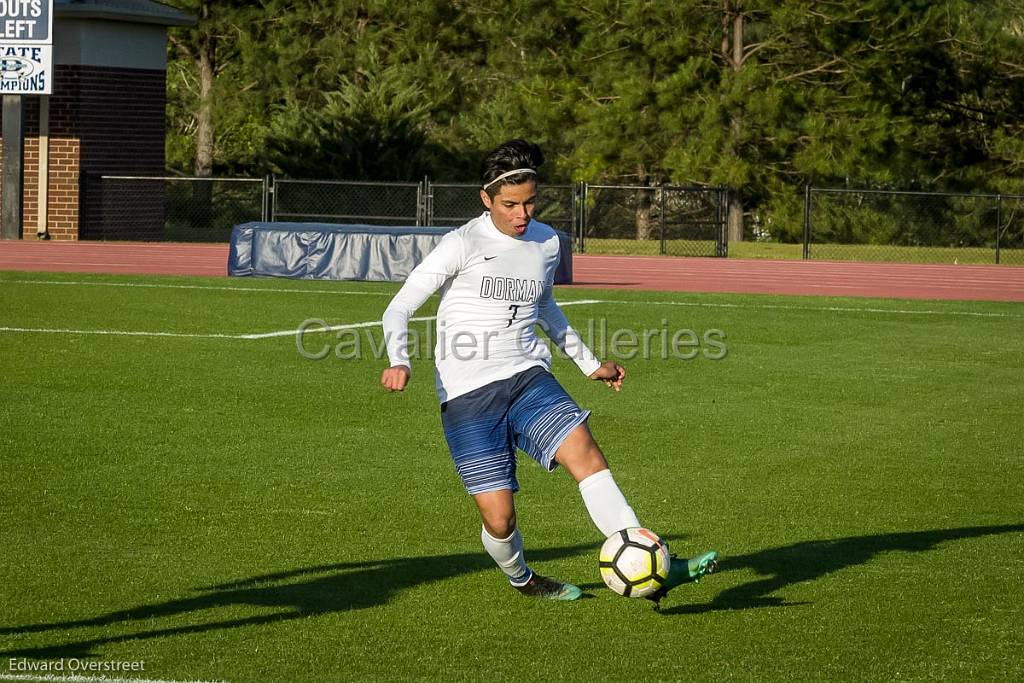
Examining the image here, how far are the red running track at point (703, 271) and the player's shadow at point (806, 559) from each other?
1613cm

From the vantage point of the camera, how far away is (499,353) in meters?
6.03

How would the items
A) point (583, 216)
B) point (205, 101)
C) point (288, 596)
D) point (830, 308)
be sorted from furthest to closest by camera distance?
point (205, 101) → point (583, 216) → point (830, 308) → point (288, 596)

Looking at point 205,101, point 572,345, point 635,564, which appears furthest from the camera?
point 205,101

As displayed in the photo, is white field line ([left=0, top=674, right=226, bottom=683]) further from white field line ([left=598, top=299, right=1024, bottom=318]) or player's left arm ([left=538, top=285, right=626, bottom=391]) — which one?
white field line ([left=598, top=299, right=1024, bottom=318])

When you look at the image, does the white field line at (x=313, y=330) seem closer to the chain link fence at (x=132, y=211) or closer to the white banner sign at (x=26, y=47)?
the white banner sign at (x=26, y=47)

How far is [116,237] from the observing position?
33.8 metres

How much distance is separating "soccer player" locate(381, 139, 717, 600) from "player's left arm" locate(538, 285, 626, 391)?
18 centimetres

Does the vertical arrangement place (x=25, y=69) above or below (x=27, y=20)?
below

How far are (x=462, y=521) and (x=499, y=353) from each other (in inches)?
→ 78.6

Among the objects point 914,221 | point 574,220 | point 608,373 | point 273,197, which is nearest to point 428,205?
point 574,220

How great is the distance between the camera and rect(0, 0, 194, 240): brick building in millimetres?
32156

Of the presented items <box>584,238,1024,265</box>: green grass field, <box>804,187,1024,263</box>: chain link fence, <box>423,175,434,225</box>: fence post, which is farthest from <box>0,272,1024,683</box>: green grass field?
<box>804,187,1024,263</box>: chain link fence

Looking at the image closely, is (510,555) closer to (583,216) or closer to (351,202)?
(583,216)

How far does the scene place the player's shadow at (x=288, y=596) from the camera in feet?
18.2
